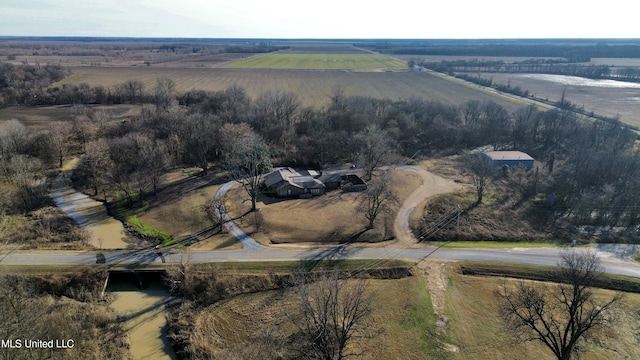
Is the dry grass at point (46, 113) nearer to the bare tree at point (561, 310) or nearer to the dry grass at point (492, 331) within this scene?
the dry grass at point (492, 331)

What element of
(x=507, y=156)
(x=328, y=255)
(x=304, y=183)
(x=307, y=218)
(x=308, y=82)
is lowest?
(x=328, y=255)

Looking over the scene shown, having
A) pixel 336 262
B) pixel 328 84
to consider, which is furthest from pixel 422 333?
pixel 328 84

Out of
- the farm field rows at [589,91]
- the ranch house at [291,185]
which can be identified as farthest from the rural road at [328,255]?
the farm field rows at [589,91]

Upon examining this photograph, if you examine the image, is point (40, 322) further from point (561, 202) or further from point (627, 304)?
point (561, 202)

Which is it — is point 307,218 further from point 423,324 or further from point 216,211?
point 423,324

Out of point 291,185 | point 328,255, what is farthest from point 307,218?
point 328,255

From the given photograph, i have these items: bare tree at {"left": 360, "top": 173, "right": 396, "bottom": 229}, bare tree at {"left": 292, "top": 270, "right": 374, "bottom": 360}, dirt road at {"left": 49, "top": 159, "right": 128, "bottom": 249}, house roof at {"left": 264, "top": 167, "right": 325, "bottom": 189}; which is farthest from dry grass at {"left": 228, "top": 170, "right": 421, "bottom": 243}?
dirt road at {"left": 49, "top": 159, "right": 128, "bottom": 249}
